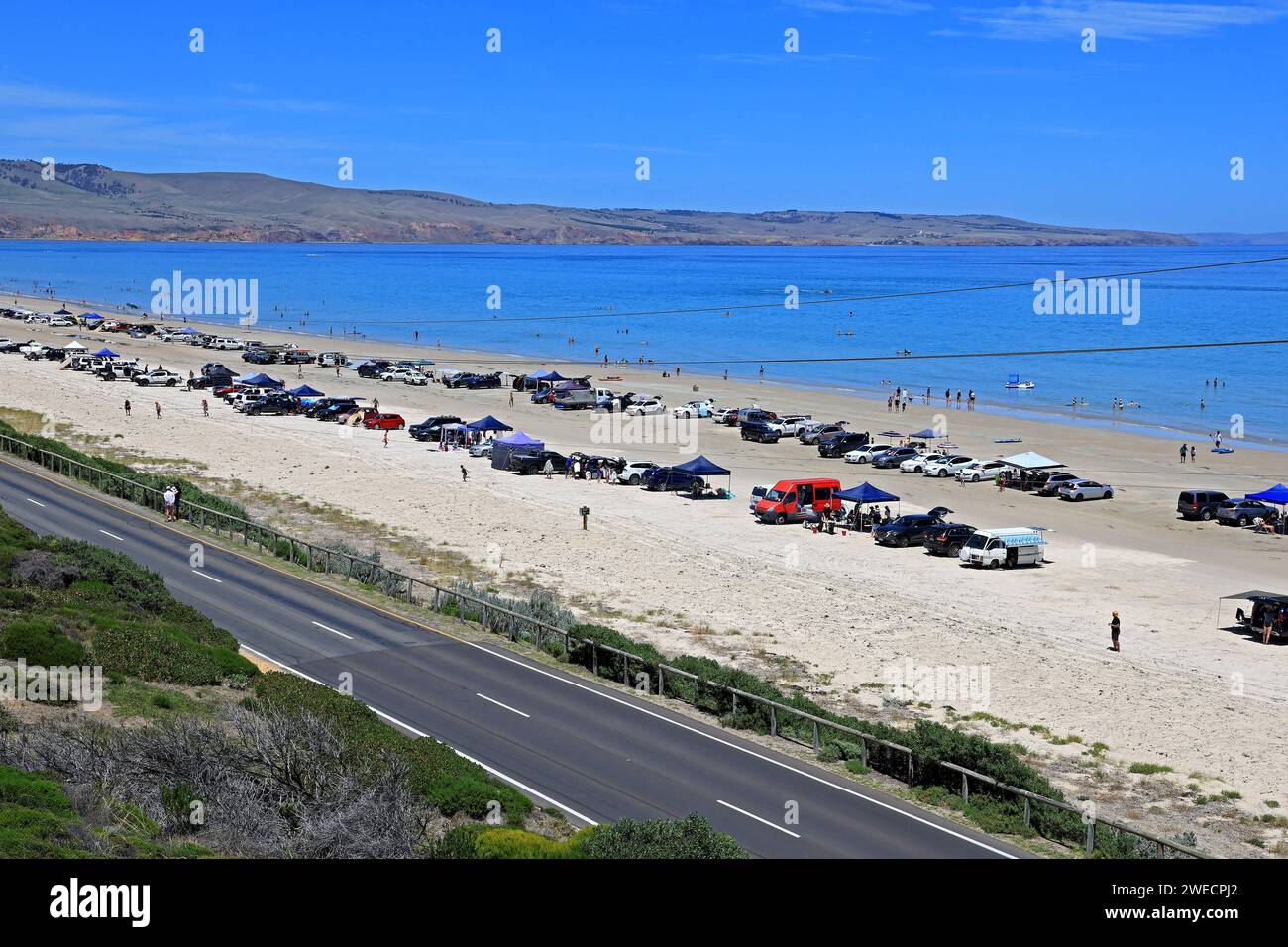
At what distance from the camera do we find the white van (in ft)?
127

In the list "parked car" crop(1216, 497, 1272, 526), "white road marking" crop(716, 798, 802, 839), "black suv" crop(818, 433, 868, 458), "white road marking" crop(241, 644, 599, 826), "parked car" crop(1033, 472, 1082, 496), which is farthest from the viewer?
"black suv" crop(818, 433, 868, 458)

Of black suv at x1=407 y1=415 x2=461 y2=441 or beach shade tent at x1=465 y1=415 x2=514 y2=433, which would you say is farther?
black suv at x1=407 y1=415 x2=461 y2=441

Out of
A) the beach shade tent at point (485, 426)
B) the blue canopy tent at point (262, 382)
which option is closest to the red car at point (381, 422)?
the beach shade tent at point (485, 426)

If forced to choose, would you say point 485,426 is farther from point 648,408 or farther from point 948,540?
point 948,540

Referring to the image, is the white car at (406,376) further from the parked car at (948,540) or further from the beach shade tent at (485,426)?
the parked car at (948,540)

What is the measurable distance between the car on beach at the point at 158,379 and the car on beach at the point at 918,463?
1920 inches

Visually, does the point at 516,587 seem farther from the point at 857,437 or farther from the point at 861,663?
the point at 857,437

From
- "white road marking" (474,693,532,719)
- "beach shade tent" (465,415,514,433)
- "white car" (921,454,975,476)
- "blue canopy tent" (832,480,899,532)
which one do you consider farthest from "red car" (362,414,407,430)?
"white road marking" (474,693,532,719)

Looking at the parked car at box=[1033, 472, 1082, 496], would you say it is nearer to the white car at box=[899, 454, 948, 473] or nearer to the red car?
the white car at box=[899, 454, 948, 473]

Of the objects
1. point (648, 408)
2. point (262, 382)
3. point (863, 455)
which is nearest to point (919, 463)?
point (863, 455)

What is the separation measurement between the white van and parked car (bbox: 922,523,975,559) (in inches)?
49.3
